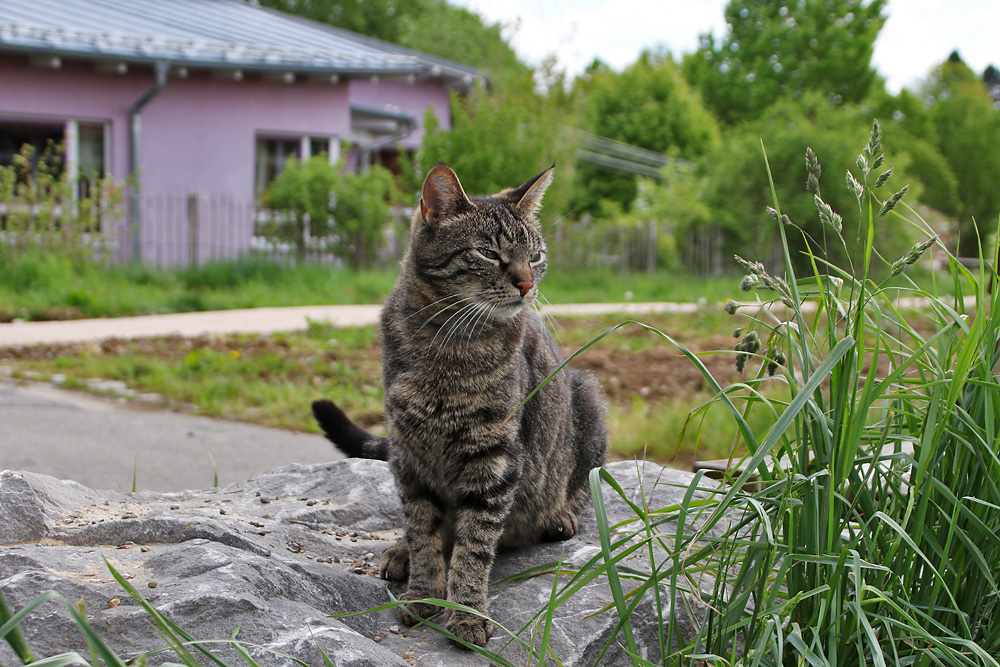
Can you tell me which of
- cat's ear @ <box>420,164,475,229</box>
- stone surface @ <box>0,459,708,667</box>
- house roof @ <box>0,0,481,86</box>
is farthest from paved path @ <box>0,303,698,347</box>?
house roof @ <box>0,0,481,86</box>

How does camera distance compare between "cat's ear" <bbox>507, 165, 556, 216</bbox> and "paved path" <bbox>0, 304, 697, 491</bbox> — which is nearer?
"cat's ear" <bbox>507, 165, 556, 216</bbox>

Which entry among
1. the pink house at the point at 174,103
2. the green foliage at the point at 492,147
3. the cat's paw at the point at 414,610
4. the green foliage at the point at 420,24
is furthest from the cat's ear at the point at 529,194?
the green foliage at the point at 420,24

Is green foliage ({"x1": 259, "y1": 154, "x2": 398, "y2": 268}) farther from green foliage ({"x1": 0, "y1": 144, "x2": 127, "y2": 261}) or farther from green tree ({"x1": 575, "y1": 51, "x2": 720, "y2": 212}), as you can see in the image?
green tree ({"x1": 575, "y1": 51, "x2": 720, "y2": 212})

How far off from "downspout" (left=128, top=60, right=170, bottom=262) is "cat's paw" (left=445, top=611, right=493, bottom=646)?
1076 cm

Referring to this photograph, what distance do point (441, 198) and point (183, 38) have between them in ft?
42.6

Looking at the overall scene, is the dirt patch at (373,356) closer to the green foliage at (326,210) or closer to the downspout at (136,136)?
the downspout at (136,136)

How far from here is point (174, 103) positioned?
13.4m

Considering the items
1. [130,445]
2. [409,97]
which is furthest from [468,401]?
[409,97]

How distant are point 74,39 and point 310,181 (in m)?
3.87

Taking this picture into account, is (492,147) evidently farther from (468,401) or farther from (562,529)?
(468,401)

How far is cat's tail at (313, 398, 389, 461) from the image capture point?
122 inches

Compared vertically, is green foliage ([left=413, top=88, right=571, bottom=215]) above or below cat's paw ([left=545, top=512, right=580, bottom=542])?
above

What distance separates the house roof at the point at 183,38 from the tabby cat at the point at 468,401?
452 inches

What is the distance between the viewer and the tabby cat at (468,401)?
233cm
